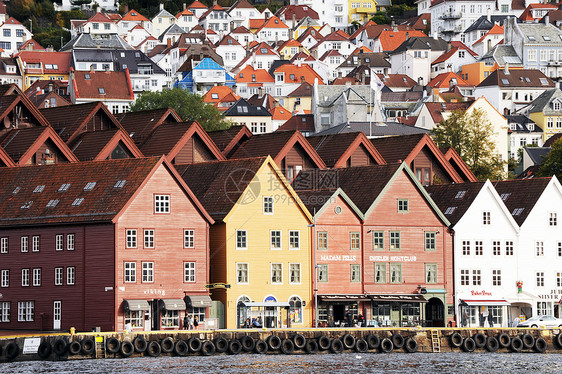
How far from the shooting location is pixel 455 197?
9669 centimetres

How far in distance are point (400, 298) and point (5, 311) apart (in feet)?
83.3

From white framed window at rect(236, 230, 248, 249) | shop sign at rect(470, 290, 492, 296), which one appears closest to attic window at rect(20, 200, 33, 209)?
white framed window at rect(236, 230, 248, 249)

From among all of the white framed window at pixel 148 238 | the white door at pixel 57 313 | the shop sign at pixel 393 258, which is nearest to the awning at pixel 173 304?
the white framed window at pixel 148 238

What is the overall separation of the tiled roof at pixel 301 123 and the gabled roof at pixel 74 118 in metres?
79.9

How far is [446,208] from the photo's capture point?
9656 centimetres

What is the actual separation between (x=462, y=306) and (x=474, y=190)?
8398 millimetres

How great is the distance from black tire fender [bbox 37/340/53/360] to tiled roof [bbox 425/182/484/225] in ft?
116

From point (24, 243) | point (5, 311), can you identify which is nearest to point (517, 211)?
point (24, 243)

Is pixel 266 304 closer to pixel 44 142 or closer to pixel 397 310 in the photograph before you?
pixel 397 310

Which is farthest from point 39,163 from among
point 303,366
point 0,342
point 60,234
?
point 303,366

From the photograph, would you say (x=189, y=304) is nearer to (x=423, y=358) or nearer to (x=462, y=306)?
(x=423, y=358)

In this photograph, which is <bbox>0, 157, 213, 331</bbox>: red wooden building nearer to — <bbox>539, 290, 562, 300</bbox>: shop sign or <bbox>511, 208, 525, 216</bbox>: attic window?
<bbox>511, 208, 525, 216</bbox>: attic window

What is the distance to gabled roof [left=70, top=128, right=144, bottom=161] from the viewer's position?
315 feet

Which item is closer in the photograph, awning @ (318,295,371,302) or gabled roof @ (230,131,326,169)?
awning @ (318,295,371,302)
